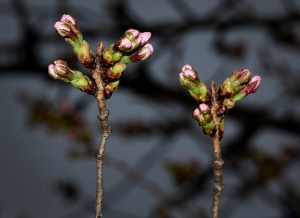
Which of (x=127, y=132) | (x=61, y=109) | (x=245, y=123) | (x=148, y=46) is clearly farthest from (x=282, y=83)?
(x=148, y=46)

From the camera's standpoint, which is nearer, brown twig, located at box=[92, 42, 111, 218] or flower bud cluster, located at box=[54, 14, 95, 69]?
brown twig, located at box=[92, 42, 111, 218]

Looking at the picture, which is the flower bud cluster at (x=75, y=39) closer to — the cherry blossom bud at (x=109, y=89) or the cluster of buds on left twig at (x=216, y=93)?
the cherry blossom bud at (x=109, y=89)

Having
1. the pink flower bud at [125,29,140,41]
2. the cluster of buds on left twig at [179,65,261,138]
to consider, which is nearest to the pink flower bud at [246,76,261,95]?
the cluster of buds on left twig at [179,65,261,138]

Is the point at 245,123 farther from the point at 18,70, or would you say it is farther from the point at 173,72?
the point at 18,70

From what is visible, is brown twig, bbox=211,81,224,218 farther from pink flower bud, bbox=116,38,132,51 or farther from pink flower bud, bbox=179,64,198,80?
pink flower bud, bbox=116,38,132,51

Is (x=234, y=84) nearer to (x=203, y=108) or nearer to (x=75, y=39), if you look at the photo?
(x=203, y=108)

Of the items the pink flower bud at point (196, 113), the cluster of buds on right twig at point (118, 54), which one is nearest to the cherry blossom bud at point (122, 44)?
the cluster of buds on right twig at point (118, 54)

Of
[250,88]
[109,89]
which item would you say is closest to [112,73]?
[109,89]
